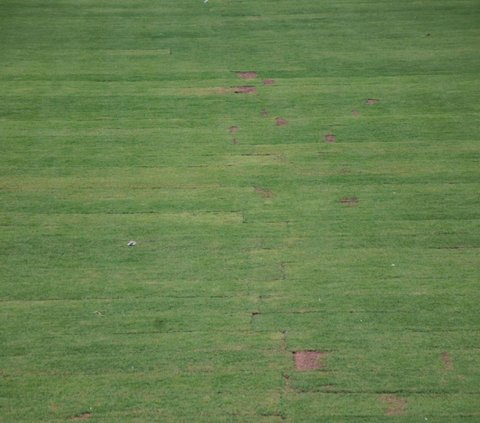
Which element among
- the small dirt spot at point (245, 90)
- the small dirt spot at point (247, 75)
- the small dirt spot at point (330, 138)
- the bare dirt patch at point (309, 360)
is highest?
the small dirt spot at point (245, 90)

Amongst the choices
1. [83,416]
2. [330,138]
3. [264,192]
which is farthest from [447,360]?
[330,138]

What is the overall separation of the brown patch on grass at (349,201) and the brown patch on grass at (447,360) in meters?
2.31

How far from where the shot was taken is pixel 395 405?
18.4ft

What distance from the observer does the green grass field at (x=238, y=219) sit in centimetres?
579

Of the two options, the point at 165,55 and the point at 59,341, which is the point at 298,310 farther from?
the point at 165,55

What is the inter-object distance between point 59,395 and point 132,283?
146 cm

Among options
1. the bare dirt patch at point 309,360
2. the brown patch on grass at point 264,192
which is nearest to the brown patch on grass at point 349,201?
the brown patch on grass at point 264,192

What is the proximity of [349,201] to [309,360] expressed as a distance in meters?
2.46

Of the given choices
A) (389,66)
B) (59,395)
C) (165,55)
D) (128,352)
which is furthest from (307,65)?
(59,395)

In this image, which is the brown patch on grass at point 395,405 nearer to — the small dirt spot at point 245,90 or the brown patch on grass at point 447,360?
the brown patch on grass at point 447,360

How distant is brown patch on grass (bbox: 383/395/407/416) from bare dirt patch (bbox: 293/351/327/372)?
0.65m

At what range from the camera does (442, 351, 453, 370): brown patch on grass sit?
591cm

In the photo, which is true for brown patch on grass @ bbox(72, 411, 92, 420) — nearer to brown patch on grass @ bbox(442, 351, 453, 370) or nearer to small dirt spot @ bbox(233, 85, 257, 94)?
brown patch on grass @ bbox(442, 351, 453, 370)

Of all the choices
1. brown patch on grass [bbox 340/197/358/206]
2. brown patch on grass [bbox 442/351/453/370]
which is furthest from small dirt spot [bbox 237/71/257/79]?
brown patch on grass [bbox 442/351/453/370]
